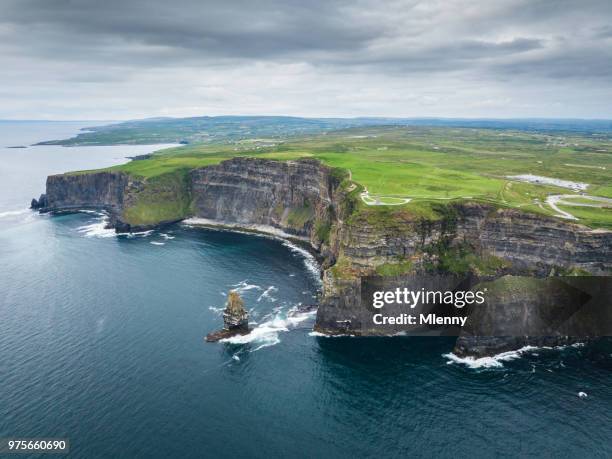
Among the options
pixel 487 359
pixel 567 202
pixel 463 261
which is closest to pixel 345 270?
pixel 463 261

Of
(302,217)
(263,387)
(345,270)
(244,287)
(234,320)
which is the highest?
(302,217)

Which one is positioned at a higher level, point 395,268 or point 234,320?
point 395,268

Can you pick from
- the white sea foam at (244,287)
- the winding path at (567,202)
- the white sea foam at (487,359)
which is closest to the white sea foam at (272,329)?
the white sea foam at (244,287)

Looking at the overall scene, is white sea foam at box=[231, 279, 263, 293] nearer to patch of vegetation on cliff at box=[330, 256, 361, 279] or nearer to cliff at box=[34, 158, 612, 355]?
cliff at box=[34, 158, 612, 355]

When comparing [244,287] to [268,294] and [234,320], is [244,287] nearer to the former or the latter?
[268,294]

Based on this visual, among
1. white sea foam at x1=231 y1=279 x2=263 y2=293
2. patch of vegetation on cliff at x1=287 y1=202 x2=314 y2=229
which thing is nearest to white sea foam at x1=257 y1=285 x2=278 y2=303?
white sea foam at x1=231 y1=279 x2=263 y2=293

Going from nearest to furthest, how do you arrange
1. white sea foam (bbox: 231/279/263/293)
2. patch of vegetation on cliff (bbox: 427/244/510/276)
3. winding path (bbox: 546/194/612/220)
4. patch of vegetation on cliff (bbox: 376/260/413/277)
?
1. patch of vegetation on cliff (bbox: 376/260/413/277)
2. winding path (bbox: 546/194/612/220)
3. patch of vegetation on cliff (bbox: 427/244/510/276)
4. white sea foam (bbox: 231/279/263/293)

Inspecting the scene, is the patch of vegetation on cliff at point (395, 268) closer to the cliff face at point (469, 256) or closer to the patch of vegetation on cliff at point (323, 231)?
the cliff face at point (469, 256)

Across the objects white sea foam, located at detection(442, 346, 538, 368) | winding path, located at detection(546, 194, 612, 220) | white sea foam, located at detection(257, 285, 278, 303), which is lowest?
white sea foam, located at detection(442, 346, 538, 368)
